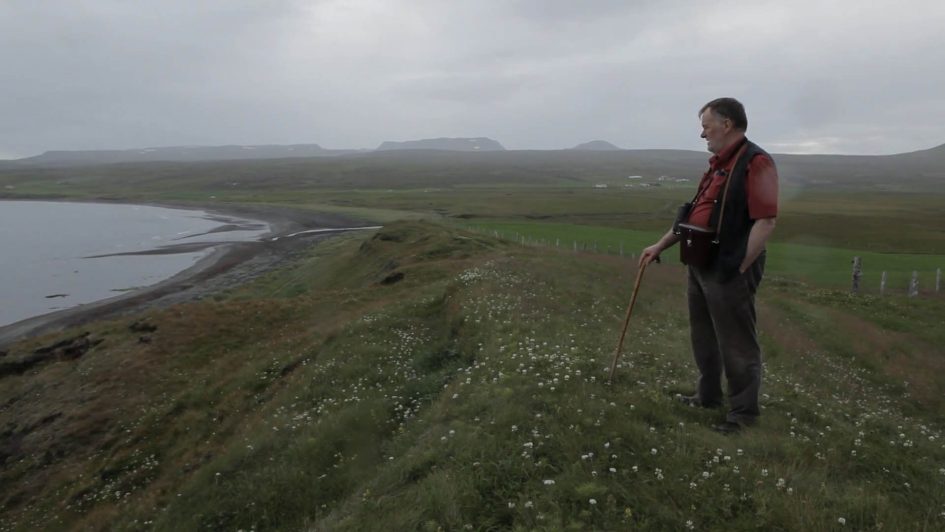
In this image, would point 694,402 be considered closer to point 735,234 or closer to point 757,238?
point 735,234

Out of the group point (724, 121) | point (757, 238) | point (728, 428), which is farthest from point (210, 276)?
point (757, 238)

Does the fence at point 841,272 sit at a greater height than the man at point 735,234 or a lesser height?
lesser

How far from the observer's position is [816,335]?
75.4 ft

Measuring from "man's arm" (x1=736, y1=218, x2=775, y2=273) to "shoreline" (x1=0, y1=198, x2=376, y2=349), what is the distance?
44.4m

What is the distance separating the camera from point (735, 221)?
311 inches

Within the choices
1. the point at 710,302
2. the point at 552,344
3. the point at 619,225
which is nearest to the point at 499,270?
the point at 552,344

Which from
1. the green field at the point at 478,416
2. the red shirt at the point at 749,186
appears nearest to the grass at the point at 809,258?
the green field at the point at 478,416

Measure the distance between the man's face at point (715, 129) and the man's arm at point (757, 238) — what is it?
1235mm

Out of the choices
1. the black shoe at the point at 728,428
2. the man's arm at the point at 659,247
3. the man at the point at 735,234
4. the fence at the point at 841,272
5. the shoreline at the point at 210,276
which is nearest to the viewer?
the man at the point at 735,234

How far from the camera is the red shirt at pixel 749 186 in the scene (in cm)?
753

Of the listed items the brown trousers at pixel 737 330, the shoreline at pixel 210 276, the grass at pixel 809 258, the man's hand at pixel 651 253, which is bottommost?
the shoreline at pixel 210 276

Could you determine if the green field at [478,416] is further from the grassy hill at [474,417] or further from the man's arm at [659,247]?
the man's arm at [659,247]

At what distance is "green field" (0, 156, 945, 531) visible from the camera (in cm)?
696

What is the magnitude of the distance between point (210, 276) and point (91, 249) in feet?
104
